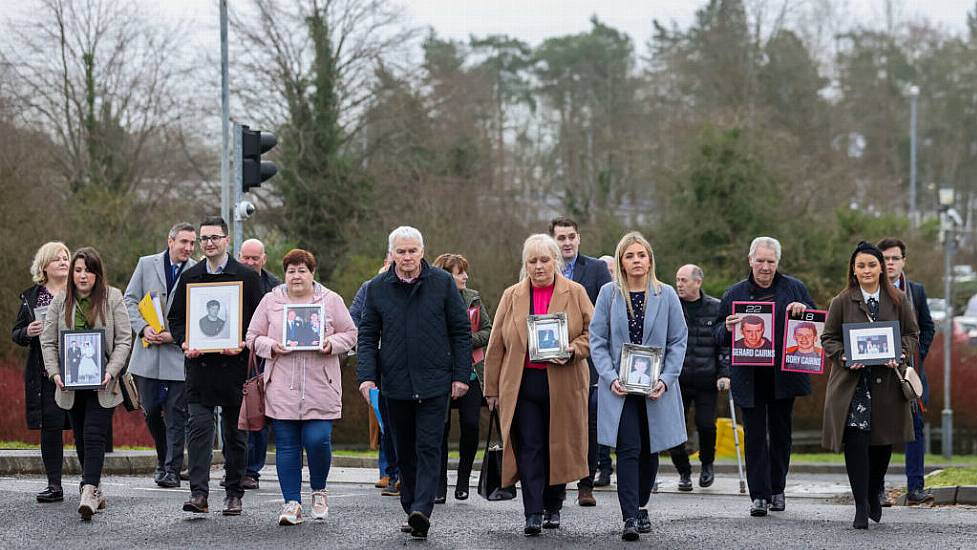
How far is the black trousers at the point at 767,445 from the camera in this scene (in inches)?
431

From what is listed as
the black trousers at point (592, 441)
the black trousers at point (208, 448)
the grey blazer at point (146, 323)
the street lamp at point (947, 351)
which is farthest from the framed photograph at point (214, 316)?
the street lamp at point (947, 351)

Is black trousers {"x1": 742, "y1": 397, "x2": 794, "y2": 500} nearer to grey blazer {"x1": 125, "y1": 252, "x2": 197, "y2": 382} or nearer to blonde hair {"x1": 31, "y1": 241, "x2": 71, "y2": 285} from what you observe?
grey blazer {"x1": 125, "y1": 252, "x2": 197, "y2": 382}

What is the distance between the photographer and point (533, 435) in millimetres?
9562

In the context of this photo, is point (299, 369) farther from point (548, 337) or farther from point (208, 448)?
point (548, 337)

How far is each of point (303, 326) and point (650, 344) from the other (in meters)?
2.40

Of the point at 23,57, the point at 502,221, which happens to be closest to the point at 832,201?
the point at 502,221

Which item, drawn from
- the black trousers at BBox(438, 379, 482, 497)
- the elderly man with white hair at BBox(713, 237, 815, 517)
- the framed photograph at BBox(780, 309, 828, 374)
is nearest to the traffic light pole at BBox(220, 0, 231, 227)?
the black trousers at BBox(438, 379, 482, 497)

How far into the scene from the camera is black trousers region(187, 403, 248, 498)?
10.1m

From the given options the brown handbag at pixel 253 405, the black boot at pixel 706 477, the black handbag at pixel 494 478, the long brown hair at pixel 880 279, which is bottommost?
the black boot at pixel 706 477

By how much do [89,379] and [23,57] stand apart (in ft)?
110

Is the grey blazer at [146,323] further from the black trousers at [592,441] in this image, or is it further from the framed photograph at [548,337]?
the framed photograph at [548,337]

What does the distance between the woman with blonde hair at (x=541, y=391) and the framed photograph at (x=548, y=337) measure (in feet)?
0.20

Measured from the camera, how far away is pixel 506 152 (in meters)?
50.5

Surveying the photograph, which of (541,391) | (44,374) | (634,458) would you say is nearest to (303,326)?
(541,391)
